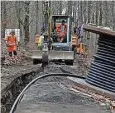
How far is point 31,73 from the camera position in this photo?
640 inches

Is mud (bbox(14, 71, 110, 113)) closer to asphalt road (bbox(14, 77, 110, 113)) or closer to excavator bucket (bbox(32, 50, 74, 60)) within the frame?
asphalt road (bbox(14, 77, 110, 113))

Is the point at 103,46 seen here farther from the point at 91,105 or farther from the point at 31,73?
the point at 31,73

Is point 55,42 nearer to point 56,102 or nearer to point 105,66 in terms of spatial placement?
point 105,66

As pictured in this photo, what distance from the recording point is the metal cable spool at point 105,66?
17.6 ft

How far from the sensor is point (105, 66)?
5.48 m

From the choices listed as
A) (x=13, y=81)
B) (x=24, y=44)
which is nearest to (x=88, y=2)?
(x=24, y=44)

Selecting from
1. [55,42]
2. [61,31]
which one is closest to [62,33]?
[61,31]

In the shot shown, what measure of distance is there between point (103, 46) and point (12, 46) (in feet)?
53.5

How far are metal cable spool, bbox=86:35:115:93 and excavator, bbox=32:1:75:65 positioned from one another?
13224 mm

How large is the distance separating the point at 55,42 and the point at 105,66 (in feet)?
51.7

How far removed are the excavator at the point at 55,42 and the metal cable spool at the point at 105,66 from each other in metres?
13.2

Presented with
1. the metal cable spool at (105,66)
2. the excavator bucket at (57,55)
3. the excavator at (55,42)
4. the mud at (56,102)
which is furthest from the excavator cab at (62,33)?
the metal cable spool at (105,66)

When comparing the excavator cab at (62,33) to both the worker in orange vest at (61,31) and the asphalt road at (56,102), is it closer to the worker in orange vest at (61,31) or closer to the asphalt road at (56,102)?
the worker in orange vest at (61,31)

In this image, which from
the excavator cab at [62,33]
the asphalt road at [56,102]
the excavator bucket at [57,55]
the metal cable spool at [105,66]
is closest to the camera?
the asphalt road at [56,102]
